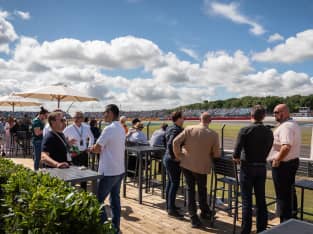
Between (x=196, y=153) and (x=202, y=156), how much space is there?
99 millimetres

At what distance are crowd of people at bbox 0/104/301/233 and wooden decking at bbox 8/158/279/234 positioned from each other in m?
0.17

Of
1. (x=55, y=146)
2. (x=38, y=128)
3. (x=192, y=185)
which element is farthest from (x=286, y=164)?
(x=38, y=128)

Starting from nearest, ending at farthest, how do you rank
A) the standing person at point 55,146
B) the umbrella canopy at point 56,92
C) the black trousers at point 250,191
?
the standing person at point 55,146
the black trousers at point 250,191
the umbrella canopy at point 56,92

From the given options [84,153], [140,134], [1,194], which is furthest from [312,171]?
[1,194]

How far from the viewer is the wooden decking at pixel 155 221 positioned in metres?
4.39

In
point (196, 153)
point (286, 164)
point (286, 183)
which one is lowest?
point (286, 183)

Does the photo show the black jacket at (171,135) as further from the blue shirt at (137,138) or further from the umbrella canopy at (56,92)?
the umbrella canopy at (56,92)

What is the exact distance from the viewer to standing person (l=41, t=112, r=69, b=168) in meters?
3.54

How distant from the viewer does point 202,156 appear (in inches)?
168

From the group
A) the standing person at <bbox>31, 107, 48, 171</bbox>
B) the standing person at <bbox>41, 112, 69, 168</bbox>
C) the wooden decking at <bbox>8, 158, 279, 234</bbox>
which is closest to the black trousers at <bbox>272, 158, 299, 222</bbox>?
the wooden decking at <bbox>8, 158, 279, 234</bbox>

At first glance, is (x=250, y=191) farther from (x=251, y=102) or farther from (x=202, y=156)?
(x=251, y=102)

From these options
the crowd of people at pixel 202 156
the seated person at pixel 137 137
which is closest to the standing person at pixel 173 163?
the crowd of people at pixel 202 156

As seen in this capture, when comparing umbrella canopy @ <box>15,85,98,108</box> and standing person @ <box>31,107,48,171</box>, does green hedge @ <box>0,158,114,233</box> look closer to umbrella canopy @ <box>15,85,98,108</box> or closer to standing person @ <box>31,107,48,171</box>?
standing person @ <box>31,107,48,171</box>

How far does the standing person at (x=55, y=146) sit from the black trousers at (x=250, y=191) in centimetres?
232
